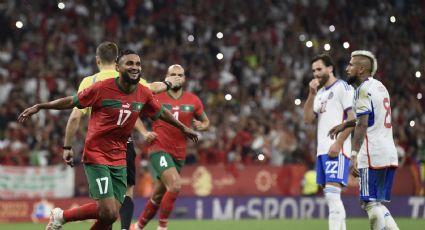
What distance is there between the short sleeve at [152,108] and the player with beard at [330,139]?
7.26 feet

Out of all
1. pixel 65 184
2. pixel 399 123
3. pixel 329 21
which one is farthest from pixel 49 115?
pixel 329 21

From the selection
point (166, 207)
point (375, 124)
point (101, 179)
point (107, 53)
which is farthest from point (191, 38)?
point (101, 179)

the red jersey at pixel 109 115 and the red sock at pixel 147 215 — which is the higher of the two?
the red jersey at pixel 109 115

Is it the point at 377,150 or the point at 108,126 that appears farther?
the point at 377,150

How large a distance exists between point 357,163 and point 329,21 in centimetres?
1831

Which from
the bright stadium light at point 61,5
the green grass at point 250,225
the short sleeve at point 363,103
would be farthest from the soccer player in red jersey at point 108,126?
the bright stadium light at point 61,5

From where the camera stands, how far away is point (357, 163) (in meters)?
11.1

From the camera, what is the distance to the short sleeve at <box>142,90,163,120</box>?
35.0 ft

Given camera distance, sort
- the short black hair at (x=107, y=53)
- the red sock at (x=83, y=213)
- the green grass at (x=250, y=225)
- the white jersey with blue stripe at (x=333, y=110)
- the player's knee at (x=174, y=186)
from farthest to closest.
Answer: the green grass at (x=250, y=225)
the player's knee at (x=174, y=186)
the white jersey with blue stripe at (x=333, y=110)
the short black hair at (x=107, y=53)
the red sock at (x=83, y=213)

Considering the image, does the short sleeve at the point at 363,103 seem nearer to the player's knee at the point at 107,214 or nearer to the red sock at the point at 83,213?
the player's knee at the point at 107,214

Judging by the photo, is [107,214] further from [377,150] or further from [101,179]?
[377,150]

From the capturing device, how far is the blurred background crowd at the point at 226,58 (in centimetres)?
2255

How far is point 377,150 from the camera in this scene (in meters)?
11.0

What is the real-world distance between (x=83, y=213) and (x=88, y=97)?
1.24m
